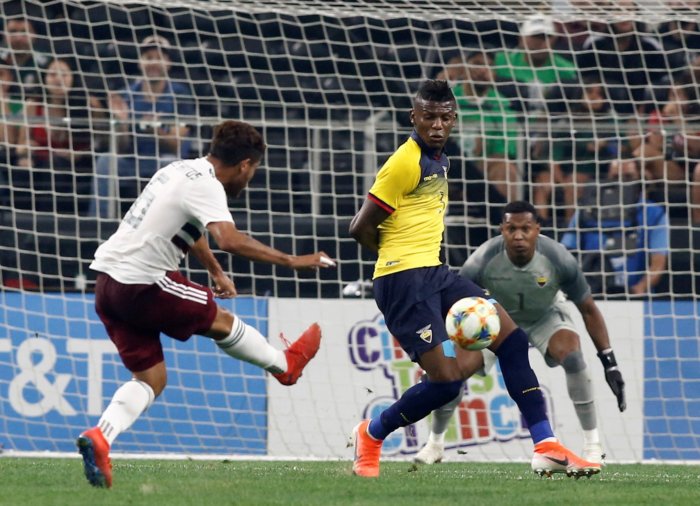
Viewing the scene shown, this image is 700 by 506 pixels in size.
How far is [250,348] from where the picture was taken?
687cm

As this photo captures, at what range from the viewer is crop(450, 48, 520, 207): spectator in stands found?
39.4 ft

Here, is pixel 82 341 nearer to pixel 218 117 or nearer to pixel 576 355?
pixel 218 117

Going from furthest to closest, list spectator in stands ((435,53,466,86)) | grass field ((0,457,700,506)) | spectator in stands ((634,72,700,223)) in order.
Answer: spectator in stands ((435,53,466,86))
spectator in stands ((634,72,700,223))
grass field ((0,457,700,506))

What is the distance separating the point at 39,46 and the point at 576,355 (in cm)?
618

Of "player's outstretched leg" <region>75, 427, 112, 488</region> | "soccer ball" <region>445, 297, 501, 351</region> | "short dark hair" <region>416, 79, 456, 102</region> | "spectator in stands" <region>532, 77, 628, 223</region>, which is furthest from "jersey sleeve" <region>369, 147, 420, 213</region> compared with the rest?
"spectator in stands" <region>532, 77, 628, 223</region>

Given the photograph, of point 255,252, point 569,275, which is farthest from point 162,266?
point 569,275

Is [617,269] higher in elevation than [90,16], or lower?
lower

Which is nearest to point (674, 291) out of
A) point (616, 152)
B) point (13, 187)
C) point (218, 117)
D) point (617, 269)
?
point (617, 269)

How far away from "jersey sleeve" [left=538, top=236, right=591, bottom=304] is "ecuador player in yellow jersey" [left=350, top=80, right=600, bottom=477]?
1.90 m

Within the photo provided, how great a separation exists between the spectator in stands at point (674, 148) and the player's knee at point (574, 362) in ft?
9.81

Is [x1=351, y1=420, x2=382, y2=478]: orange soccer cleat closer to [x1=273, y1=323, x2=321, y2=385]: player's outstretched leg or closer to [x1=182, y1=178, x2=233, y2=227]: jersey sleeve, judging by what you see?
[x1=273, y1=323, x2=321, y2=385]: player's outstretched leg

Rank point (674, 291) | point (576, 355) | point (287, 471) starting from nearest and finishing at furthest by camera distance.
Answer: point (287, 471), point (576, 355), point (674, 291)

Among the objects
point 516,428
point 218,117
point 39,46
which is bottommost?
point 516,428

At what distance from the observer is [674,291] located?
Result: 11.7 meters
